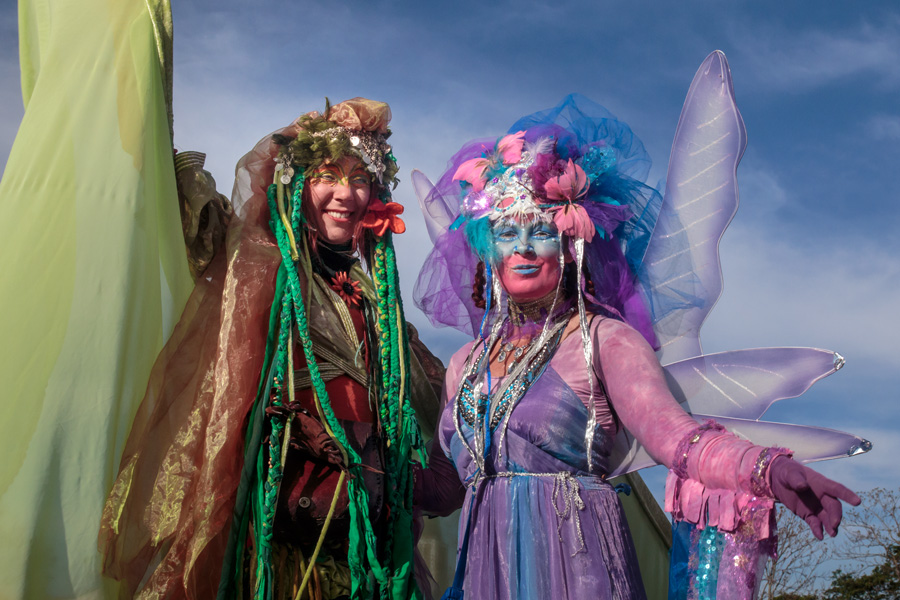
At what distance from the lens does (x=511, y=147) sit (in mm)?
3180

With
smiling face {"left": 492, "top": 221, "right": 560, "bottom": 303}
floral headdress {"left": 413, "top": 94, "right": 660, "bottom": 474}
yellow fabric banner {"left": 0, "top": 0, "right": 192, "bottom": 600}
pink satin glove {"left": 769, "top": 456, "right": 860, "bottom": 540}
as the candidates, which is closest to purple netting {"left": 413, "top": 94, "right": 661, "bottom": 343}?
floral headdress {"left": 413, "top": 94, "right": 660, "bottom": 474}

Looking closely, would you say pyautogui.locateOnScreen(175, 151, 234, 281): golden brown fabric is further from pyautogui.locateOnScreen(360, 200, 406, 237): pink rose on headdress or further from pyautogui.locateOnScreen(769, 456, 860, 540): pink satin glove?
pyautogui.locateOnScreen(769, 456, 860, 540): pink satin glove

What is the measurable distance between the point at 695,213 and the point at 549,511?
3.95 ft

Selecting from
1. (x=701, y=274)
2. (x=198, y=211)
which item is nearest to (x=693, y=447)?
(x=701, y=274)

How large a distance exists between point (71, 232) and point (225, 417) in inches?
31.1

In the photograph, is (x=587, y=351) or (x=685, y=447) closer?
(x=685, y=447)

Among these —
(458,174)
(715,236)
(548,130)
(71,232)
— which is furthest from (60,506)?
(715,236)

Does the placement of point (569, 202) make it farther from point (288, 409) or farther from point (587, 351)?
point (288, 409)

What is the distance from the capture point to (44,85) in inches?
119

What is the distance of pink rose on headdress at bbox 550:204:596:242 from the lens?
118 inches

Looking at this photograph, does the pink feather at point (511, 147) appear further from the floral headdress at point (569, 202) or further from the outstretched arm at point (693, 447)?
the outstretched arm at point (693, 447)

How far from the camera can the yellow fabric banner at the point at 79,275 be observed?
2609 mm

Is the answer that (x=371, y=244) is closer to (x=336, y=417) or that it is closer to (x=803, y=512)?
(x=336, y=417)

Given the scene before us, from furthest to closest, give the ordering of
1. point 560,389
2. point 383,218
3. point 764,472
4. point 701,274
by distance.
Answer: point 383,218
point 701,274
point 560,389
point 764,472
